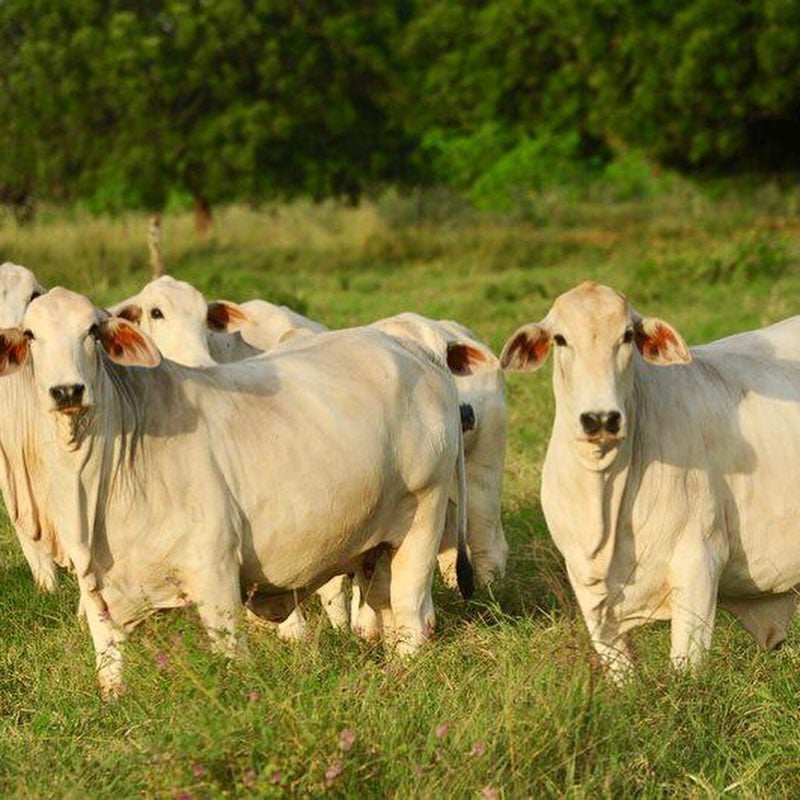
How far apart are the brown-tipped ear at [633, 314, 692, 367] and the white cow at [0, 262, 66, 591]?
2485 millimetres

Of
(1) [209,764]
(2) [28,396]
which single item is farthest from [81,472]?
(1) [209,764]

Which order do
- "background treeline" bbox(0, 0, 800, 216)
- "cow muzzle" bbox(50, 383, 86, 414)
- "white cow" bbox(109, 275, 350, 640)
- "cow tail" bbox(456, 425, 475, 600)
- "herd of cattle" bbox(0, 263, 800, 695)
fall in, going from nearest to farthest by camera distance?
"cow muzzle" bbox(50, 383, 86, 414), "herd of cattle" bbox(0, 263, 800, 695), "cow tail" bbox(456, 425, 475, 600), "white cow" bbox(109, 275, 350, 640), "background treeline" bbox(0, 0, 800, 216)

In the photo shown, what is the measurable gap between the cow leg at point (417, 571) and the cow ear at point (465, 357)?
2.71 ft

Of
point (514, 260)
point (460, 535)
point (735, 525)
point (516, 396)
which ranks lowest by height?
point (514, 260)

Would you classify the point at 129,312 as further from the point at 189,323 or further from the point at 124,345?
the point at 124,345

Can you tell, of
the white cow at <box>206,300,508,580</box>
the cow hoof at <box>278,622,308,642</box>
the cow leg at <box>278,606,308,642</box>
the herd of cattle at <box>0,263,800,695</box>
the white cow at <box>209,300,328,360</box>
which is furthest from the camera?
the white cow at <box>209,300,328,360</box>

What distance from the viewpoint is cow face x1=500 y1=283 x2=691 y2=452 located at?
18.1 feet

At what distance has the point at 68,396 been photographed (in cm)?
565

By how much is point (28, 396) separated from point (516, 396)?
19.6 ft

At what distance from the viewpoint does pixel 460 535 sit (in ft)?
23.6

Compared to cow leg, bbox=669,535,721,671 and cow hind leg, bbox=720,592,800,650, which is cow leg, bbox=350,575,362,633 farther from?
cow leg, bbox=669,535,721,671

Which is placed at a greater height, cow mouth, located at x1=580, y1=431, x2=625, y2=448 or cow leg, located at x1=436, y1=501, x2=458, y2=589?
cow mouth, located at x1=580, y1=431, x2=625, y2=448

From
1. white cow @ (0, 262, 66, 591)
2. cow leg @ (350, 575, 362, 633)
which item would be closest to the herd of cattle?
cow leg @ (350, 575, 362, 633)

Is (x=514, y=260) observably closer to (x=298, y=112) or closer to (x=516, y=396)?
(x=298, y=112)
